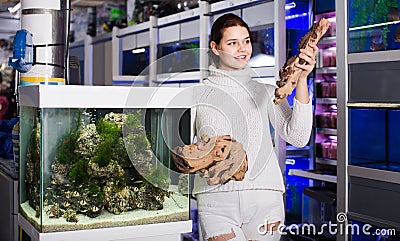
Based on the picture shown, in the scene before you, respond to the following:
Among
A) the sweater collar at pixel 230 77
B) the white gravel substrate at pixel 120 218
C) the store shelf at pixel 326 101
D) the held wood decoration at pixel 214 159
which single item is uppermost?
the sweater collar at pixel 230 77

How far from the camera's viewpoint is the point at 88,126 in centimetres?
180

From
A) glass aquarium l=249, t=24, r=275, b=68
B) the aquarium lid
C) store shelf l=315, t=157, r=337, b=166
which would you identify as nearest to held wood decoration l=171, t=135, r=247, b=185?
the aquarium lid

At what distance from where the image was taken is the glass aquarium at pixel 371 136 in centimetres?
293

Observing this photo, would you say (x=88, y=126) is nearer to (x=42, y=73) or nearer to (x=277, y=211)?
(x=42, y=73)

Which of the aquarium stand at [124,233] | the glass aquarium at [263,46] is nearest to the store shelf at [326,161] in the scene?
the glass aquarium at [263,46]

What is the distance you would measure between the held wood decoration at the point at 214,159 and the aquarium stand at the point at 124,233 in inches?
7.9

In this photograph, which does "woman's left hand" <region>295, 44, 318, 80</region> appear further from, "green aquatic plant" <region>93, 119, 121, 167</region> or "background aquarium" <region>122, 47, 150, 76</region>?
"background aquarium" <region>122, 47, 150, 76</region>

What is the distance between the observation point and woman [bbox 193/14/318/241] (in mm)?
2164

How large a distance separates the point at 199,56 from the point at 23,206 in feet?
3.51

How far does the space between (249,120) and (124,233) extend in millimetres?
682

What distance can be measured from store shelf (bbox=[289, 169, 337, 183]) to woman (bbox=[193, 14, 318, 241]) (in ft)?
3.57

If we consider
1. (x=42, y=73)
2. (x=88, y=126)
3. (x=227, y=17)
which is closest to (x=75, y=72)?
(x=42, y=73)

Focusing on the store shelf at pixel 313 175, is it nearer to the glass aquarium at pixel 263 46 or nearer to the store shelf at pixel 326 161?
the store shelf at pixel 326 161

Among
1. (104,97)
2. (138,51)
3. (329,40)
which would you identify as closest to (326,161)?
(329,40)
